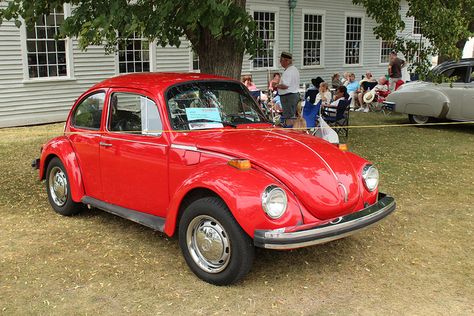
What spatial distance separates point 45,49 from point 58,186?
8839 mm

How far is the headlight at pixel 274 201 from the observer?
3.65m

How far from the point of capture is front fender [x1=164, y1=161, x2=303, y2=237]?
3.65m

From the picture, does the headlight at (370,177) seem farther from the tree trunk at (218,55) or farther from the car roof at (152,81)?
the tree trunk at (218,55)

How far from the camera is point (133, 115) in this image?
493 cm

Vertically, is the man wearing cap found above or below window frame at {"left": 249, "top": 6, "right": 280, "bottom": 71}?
below

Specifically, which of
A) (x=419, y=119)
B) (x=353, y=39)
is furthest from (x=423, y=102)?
(x=353, y=39)

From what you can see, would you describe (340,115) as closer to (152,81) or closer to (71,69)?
(152,81)

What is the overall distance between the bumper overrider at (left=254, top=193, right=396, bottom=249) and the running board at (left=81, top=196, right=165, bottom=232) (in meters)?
1.18

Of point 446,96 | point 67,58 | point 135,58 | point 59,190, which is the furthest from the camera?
point 135,58

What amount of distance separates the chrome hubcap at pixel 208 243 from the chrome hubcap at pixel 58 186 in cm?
226

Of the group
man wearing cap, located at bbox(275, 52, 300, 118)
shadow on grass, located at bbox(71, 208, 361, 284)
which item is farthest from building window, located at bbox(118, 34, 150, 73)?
shadow on grass, located at bbox(71, 208, 361, 284)

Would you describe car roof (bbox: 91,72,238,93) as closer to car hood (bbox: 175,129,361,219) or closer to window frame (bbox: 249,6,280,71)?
car hood (bbox: 175,129,361,219)

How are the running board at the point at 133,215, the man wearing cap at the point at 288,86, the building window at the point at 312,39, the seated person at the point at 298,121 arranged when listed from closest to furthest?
the running board at the point at 133,215, the seated person at the point at 298,121, the man wearing cap at the point at 288,86, the building window at the point at 312,39

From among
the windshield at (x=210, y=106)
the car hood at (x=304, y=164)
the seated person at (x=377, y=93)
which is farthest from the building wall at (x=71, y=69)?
the car hood at (x=304, y=164)
